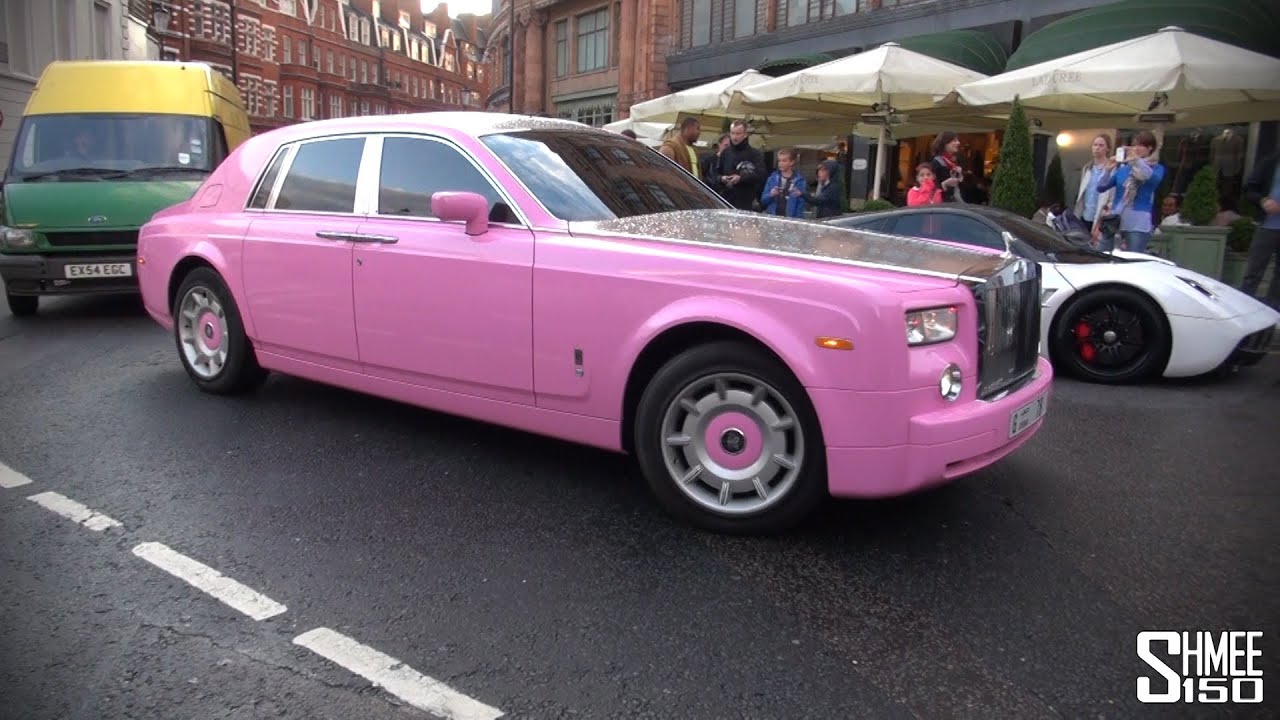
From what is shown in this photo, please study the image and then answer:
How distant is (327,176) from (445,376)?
58.9 inches

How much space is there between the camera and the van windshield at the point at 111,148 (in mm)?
8922

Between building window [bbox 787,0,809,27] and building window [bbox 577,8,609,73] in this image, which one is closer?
building window [bbox 787,0,809,27]

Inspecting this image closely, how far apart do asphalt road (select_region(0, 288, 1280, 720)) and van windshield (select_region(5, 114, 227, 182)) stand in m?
4.66

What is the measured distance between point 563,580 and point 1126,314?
17.1ft

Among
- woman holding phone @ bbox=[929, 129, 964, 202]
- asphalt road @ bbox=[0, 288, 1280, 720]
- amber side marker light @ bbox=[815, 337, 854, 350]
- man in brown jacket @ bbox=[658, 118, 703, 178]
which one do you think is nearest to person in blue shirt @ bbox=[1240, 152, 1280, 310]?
woman holding phone @ bbox=[929, 129, 964, 202]

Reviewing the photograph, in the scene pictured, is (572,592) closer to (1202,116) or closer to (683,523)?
(683,523)

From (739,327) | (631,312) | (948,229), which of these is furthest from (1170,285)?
(631,312)

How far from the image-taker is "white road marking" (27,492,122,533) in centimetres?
372

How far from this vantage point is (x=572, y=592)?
3.16 meters

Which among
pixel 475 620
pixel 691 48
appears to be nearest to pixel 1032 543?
pixel 475 620

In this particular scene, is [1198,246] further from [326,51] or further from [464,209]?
[326,51]

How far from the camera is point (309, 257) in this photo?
4879 mm

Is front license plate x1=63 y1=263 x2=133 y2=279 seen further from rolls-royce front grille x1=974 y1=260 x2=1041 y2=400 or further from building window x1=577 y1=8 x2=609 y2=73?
building window x1=577 y1=8 x2=609 y2=73

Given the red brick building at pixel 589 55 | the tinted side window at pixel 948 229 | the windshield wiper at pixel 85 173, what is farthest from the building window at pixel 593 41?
the tinted side window at pixel 948 229
